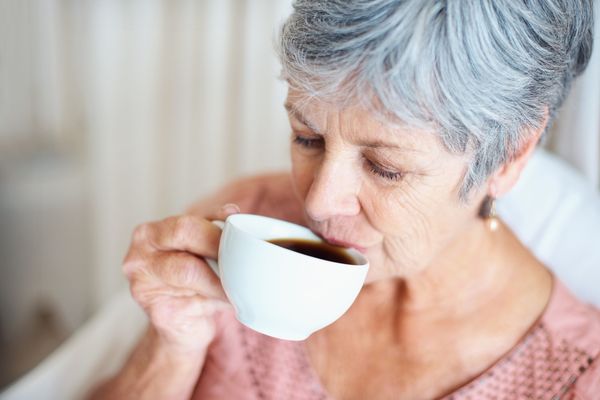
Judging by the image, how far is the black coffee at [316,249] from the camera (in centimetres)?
97

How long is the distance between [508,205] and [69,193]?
5.59 feet

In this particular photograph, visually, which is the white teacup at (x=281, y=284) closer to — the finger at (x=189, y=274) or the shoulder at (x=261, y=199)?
the finger at (x=189, y=274)

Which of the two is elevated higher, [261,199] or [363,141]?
[363,141]

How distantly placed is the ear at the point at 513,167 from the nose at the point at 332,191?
9.0 inches

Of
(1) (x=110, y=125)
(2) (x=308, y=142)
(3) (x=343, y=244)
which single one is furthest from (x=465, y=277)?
(1) (x=110, y=125)

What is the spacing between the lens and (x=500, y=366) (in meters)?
1.07

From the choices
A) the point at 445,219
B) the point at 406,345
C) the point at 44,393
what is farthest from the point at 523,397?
Result: the point at 44,393

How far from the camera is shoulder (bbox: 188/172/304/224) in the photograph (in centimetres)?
133

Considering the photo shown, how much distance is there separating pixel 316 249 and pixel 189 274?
0.64 ft

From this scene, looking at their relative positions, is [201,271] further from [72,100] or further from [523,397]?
[72,100]

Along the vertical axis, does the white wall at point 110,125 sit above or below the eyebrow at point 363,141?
below

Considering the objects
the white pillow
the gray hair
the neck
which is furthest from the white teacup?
the white pillow

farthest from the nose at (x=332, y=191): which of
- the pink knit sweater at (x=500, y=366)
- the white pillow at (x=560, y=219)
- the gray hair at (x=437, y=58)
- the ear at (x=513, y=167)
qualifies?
the white pillow at (x=560, y=219)

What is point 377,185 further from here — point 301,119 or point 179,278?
point 179,278
